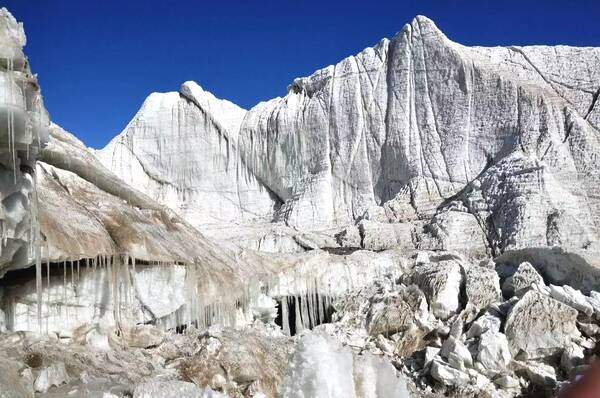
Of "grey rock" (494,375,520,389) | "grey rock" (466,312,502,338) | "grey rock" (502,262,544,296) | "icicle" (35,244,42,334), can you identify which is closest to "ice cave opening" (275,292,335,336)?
"grey rock" (466,312,502,338)

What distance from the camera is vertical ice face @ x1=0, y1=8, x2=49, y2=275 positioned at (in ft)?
25.3

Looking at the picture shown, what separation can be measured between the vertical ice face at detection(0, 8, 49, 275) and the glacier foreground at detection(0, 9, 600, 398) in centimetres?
3

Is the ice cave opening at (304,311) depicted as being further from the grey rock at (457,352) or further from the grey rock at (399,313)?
the grey rock at (457,352)

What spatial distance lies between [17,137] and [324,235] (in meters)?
16.2

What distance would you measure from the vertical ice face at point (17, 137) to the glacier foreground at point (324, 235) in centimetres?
3

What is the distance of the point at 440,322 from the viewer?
16.6 metres

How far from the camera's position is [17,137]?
7.88 metres

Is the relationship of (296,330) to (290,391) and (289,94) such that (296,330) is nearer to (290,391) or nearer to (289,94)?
(290,391)

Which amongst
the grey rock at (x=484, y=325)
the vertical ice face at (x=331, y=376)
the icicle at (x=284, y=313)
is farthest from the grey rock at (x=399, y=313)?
the vertical ice face at (x=331, y=376)

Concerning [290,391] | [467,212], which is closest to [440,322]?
[467,212]

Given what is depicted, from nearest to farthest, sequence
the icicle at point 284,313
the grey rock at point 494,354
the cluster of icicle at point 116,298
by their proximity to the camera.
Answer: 1. the cluster of icicle at point 116,298
2. the grey rock at point 494,354
3. the icicle at point 284,313

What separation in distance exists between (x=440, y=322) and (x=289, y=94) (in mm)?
17739

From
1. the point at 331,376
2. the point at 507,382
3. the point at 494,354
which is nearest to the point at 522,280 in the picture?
the point at 494,354

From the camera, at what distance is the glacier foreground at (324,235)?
9.45 meters
